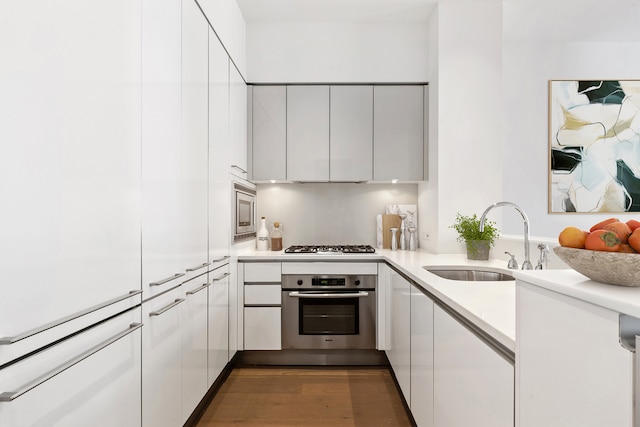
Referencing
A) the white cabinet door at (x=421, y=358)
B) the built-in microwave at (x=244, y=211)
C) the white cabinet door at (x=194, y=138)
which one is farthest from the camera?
the built-in microwave at (x=244, y=211)

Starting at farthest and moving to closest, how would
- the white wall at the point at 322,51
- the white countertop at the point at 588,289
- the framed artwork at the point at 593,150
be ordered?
the framed artwork at the point at 593,150
the white wall at the point at 322,51
the white countertop at the point at 588,289

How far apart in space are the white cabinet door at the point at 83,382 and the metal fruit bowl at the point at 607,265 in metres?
1.19

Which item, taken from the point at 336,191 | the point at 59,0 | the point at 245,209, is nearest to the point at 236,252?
the point at 245,209

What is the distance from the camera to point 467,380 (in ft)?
4.02

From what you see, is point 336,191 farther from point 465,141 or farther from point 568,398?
point 568,398

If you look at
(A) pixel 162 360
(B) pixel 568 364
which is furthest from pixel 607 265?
(A) pixel 162 360

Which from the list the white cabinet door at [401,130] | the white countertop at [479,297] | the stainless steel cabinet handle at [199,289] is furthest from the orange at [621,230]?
the white cabinet door at [401,130]

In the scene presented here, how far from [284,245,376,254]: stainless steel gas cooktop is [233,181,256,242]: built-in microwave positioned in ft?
1.27

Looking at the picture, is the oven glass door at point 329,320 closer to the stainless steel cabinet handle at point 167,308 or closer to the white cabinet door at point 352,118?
the white cabinet door at point 352,118

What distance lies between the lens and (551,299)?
0.73m

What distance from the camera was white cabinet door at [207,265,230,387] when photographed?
233 centimetres

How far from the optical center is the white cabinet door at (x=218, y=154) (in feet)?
7.54

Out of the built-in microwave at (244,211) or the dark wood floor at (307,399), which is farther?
the built-in microwave at (244,211)

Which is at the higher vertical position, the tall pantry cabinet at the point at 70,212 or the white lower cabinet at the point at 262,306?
the tall pantry cabinet at the point at 70,212
